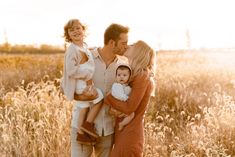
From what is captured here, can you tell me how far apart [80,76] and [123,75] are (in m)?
0.37

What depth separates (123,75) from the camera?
4.00 m

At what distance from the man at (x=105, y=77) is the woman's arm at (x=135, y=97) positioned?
0.71ft

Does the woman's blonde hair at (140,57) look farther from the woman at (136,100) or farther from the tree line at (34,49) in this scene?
the tree line at (34,49)

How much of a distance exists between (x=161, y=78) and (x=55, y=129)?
Answer: 453cm

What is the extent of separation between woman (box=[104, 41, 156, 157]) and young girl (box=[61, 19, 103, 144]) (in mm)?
191

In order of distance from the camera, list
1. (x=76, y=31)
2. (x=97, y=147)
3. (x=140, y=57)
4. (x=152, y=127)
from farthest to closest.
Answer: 1. (x=152, y=127)
2. (x=97, y=147)
3. (x=76, y=31)
4. (x=140, y=57)

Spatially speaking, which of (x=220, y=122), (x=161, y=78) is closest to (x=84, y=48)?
(x=220, y=122)

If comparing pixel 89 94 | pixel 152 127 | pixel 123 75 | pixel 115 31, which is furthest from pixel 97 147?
pixel 152 127

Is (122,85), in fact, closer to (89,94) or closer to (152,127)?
(89,94)

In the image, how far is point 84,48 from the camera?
14.0ft

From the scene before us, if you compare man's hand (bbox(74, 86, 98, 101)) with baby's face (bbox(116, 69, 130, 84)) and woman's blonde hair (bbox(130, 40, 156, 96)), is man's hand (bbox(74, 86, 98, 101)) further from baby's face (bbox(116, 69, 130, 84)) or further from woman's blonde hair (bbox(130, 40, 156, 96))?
woman's blonde hair (bbox(130, 40, 156, 96))

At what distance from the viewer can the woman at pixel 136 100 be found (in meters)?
3.99

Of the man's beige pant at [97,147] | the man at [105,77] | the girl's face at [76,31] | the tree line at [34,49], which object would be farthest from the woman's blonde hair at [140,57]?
the tree line at [34,49]

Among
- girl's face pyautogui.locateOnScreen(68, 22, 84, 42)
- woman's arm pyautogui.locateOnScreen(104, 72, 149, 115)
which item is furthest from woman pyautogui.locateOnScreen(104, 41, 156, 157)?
girl's face pyautogui.locateOnScreen(68, 22, 84, 42)
